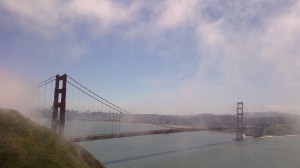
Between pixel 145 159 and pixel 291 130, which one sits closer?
pixel 145 159

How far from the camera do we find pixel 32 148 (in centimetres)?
1340

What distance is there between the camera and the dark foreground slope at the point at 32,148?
486 inches

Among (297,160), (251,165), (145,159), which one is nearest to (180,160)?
(145,159)

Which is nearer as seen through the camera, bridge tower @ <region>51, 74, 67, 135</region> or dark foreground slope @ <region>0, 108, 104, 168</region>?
dark foreground slope @ <region>0, 108, 104, 168</region>

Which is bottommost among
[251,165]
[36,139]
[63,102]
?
[251,165]

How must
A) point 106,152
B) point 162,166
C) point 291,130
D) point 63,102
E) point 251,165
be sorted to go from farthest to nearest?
point 291,130 → point 106,152 → point 251,165 → point 162,166 → point 63,102

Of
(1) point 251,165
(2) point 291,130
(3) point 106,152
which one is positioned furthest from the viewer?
(2) point 291,130

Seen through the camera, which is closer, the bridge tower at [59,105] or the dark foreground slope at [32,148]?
the dark foreground slope at [32,148]

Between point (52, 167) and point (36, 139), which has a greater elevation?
point (36, 139)

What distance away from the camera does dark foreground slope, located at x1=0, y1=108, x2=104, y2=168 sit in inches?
486

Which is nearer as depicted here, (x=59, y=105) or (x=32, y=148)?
(x=32, y=148)

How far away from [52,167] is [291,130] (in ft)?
256

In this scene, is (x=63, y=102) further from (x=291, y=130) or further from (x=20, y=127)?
(x=291, y=130)

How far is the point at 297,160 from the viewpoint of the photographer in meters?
36.6
